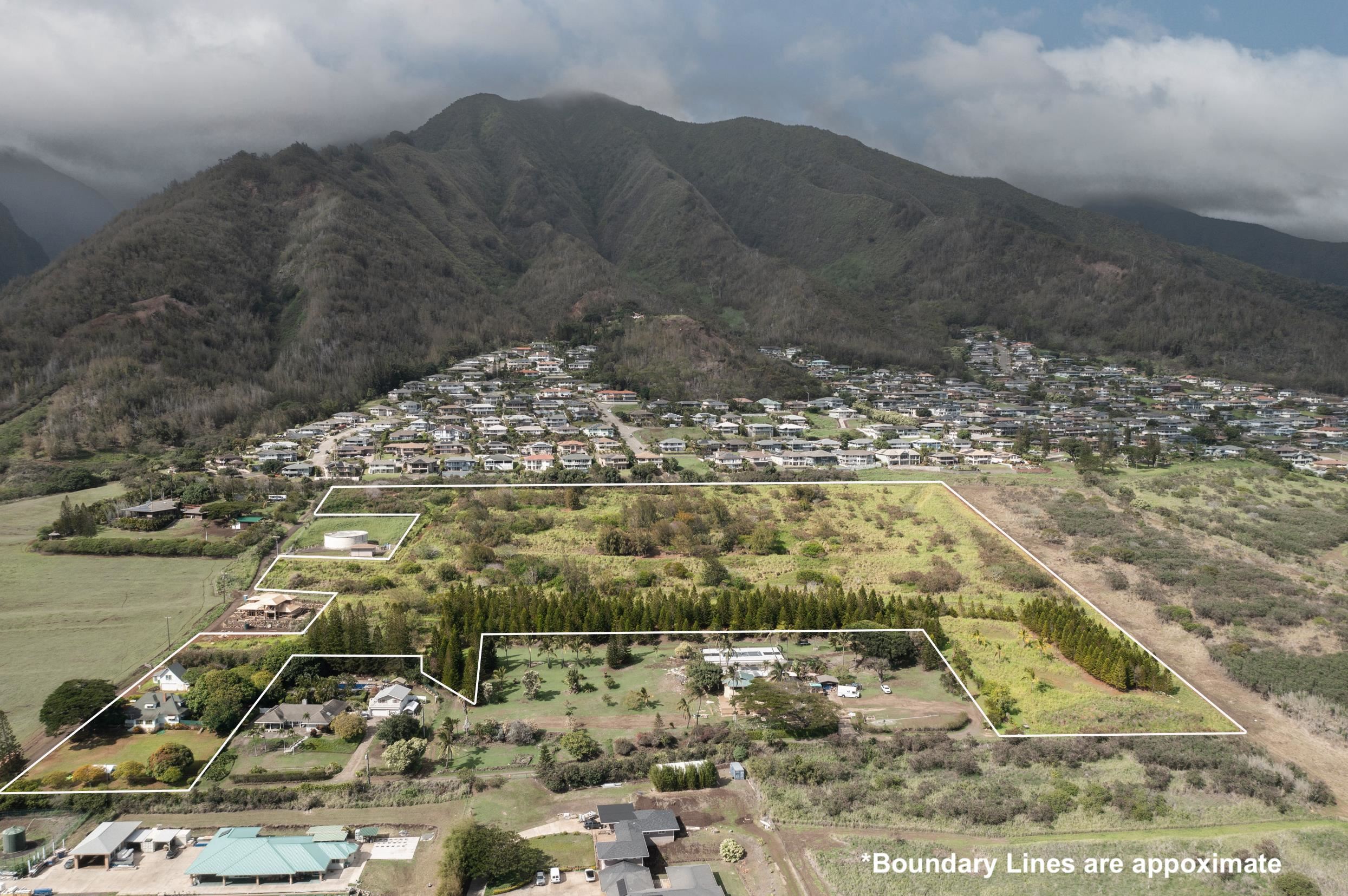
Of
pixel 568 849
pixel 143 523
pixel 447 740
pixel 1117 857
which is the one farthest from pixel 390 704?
pixel 1117 857

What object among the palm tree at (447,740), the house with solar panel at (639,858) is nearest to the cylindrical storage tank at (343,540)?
the palm tree at (447,740)

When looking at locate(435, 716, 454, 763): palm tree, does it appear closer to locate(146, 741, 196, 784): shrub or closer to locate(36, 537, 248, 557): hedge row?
locate(146, 741, 196, 784): shrub

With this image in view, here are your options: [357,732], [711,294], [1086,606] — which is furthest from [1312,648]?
[711,294]

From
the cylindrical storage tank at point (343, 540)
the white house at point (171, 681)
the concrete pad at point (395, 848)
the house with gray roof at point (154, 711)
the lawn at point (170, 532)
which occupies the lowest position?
the concrete pad at point (395, 848)

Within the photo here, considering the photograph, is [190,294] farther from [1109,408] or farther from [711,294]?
[1109,408]

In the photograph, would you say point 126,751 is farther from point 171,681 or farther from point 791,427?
point 791,427

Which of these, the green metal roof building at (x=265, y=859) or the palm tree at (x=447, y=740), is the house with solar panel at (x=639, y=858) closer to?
the palm tree at (x=447, y=740)
